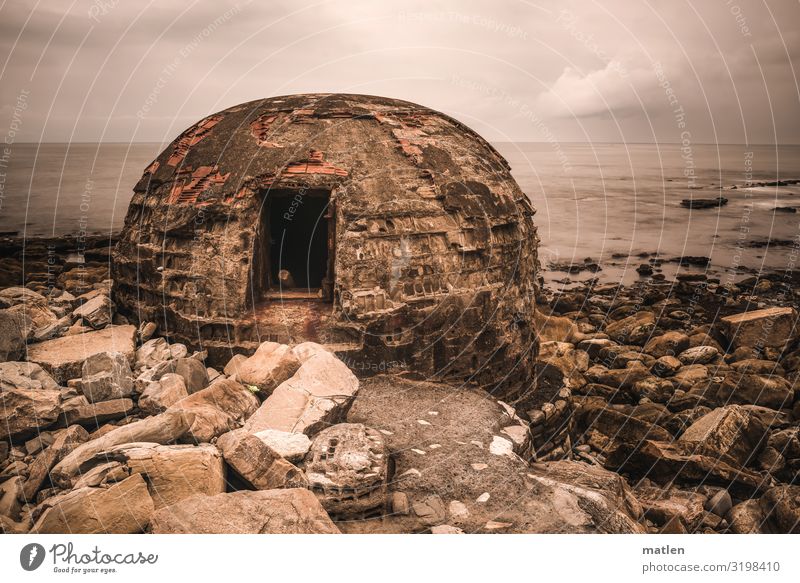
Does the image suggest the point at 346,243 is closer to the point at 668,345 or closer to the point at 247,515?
the point at 247,515

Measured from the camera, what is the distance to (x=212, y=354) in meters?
6.89

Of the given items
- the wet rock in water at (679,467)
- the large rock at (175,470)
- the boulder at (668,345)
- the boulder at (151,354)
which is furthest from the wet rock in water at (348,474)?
the boulder at (668,345)

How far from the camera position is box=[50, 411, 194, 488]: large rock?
14.9ft

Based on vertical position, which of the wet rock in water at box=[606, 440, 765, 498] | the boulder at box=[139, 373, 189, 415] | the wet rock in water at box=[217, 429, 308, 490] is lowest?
the wet rock in water at box=[606, 440, 765, 498]

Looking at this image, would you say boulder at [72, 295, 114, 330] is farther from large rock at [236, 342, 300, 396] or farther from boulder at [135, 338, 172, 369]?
large rock at [236, 342, 300, 396]

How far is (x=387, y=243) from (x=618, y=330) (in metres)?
8.01

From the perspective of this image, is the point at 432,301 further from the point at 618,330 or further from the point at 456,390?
the point at 618,330

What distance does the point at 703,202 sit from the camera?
92.4 feet

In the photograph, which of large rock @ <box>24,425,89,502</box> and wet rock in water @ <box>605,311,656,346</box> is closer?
large rock @ <box>24,425,89,502</box>

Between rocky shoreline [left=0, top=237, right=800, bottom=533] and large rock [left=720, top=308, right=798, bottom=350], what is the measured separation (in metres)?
1.30

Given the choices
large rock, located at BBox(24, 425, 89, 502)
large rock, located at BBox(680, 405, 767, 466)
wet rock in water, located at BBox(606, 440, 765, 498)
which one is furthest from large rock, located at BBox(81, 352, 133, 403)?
large rock, located at BBox(680, 405, 767, 466)

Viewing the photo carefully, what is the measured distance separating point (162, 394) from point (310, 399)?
4.74ft

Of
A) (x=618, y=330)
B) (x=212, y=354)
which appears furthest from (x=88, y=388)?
(x=618, y=330)
